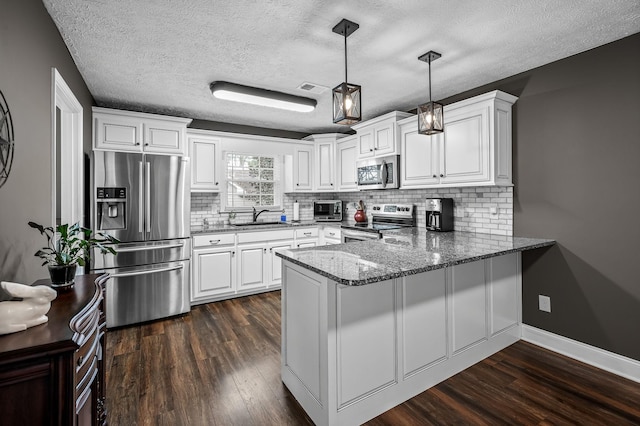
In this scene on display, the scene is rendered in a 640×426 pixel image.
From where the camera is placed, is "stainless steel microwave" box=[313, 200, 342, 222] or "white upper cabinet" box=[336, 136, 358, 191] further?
"stainless steel microwave" box=[313, 200, 342, 222]

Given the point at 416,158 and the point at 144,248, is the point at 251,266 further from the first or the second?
the point at 416,158

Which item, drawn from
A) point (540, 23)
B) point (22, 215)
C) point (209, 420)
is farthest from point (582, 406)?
point (22, 215)

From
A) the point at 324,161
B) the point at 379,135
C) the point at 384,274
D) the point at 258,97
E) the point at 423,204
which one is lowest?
the point at 384,274

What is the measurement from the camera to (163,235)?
3572mm

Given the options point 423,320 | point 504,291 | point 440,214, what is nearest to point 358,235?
point 440,214

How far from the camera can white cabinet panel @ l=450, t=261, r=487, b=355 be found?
2.38 metres

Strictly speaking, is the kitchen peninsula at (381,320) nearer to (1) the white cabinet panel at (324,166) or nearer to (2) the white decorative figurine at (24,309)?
(2) the white decorative figurine at (24,309)

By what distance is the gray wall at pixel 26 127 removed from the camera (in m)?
1.42

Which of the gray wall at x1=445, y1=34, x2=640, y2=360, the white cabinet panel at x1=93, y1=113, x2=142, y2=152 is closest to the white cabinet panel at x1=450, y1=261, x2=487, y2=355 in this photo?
the gray wall at x1=445, y1=34, x2=640, y2=360

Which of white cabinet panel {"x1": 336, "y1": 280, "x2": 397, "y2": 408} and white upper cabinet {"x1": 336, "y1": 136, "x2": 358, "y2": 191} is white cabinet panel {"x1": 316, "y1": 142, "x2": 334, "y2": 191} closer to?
white upper cabinet {"x1": 336, "y1": 136, "x2": 358, "y2": 191}

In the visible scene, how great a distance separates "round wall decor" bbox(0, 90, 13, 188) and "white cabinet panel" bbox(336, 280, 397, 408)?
164 cm

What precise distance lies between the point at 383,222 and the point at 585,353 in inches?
99.9

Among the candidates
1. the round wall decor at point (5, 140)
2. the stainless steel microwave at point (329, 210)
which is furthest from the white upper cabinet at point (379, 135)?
the round wall decor at point (5, 140)

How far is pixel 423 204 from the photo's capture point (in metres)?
4.05
